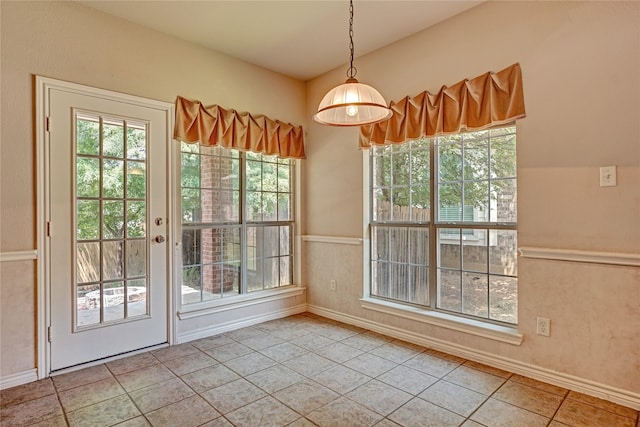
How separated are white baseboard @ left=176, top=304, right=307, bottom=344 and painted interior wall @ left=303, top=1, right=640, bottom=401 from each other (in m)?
1.76

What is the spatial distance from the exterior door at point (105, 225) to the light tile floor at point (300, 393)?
27 cm

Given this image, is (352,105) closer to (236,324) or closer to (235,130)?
(235,130)

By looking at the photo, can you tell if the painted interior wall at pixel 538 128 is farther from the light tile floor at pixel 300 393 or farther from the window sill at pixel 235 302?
the window sill at pixel 235 302

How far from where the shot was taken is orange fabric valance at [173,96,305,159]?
10.6 ft

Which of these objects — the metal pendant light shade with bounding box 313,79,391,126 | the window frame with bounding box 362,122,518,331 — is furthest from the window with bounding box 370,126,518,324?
the metal pendant light shade with bounding box 313,79,391,126

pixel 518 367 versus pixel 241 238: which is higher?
pixel 241 238

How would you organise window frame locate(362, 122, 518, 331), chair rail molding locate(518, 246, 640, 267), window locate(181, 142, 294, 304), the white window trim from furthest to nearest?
1. window locate(181, 142, 294, 304)
2. window frame locate(362, 122, 518, 331)
3. the white window trim
4. chair rail molding locate(518, 246, 640, 267)

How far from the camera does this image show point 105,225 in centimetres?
282

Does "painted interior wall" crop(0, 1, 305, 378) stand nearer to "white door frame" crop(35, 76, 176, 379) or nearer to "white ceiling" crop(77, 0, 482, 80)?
"white door frame" crop(35, 76, 176, 379)

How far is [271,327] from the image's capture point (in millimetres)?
3631

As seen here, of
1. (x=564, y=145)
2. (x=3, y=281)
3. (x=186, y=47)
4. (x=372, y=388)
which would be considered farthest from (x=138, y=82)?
(x=564, y=145)

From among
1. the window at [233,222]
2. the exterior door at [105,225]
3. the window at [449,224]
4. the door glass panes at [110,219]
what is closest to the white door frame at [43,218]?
the exterior door at [105,225]

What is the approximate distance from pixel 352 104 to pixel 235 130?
1907 millimetres

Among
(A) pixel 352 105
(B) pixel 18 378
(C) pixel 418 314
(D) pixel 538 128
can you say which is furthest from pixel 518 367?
(B) pixel 18 378
